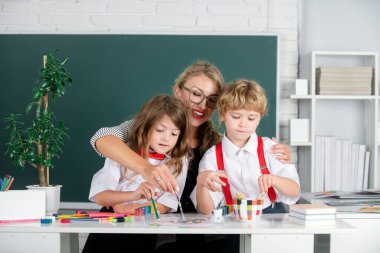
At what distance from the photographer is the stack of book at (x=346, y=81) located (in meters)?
3.55

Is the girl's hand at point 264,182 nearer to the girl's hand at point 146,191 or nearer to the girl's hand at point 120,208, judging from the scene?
the girl's hand at point 146,191

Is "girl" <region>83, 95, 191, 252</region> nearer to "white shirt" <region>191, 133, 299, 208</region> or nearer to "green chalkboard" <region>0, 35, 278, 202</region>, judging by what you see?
"white shirt" <region>191, 133, 299, 208</region>

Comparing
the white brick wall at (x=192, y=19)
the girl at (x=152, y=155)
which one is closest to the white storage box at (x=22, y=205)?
the girl at (x=152, y=155)

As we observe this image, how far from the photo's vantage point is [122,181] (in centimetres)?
227

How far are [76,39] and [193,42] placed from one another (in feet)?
2.50

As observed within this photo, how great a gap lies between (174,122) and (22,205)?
2.20 ft

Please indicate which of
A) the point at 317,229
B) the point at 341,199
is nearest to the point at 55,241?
the point at 317,229

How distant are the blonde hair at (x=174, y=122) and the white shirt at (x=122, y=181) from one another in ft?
0.12

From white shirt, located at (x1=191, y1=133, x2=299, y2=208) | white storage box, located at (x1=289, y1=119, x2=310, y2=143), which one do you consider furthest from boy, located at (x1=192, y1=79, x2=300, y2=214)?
white storage box, located at (x1=289, y1=119, x2=310, y2=143)

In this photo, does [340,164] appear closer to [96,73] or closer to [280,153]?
[280,153]

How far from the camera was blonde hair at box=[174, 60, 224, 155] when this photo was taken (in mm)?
2498

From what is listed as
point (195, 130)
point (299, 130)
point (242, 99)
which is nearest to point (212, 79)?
point (195, 130)

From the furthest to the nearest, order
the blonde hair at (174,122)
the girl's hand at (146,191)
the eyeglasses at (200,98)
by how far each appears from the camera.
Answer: the eyeglasses at (200,98) → the blonde hair at (174,122) → the girl's hand at (146,191)

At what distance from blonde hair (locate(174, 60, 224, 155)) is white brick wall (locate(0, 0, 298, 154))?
4.02 ft
